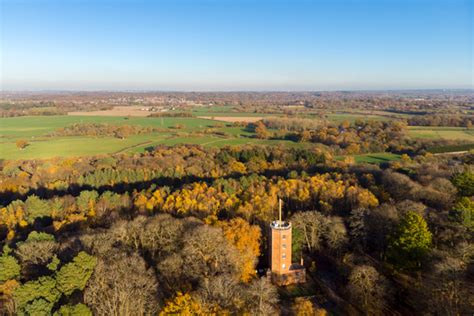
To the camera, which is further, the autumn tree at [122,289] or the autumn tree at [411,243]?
the autumn tree at [411,243]

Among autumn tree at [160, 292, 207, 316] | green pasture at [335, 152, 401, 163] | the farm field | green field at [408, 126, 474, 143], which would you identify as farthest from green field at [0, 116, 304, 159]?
autumn tree at [160, 292, 207, 316]

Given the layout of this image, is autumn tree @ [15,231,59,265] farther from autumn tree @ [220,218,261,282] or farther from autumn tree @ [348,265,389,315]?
autumn tree @ [348,265,389,315]

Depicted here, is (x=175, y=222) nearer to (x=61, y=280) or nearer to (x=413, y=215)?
(x=61, y=280)

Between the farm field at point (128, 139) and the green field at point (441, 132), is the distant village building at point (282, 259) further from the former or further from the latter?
the green field at point (441, 132)

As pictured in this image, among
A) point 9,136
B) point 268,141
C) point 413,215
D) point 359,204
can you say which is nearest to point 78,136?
point 9,136

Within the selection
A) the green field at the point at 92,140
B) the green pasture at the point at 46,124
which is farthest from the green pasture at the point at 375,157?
the green pasture at the point at 46,124

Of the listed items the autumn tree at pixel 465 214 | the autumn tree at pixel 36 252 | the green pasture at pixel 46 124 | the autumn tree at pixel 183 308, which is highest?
the green pasture at pixel 46 124

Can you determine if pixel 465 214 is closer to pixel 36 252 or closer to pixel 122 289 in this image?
pixel 122 289

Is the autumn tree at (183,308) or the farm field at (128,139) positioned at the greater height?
the farm field at (128,139)

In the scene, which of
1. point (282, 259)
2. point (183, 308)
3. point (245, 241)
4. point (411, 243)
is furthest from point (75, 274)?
point (411, 243)
